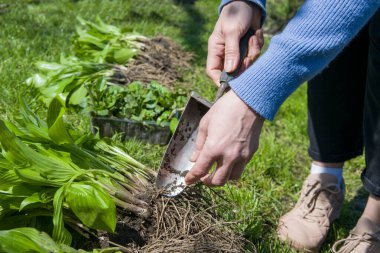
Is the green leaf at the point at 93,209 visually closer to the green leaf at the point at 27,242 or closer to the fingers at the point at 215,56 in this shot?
the green leaf at the point at 27,242

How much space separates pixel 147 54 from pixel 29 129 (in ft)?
7.83

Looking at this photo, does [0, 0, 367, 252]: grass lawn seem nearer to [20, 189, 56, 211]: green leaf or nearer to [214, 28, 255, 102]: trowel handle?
[214, 28, 255, 102]: trowel handle

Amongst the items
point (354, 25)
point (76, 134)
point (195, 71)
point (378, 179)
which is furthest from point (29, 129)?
point (195, 71)

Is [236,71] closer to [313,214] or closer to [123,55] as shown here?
[313,214]

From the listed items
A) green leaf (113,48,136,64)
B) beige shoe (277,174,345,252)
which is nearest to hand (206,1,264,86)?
beige shoe (277,174,345,252)

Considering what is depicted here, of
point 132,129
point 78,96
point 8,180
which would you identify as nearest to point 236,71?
point 8,180

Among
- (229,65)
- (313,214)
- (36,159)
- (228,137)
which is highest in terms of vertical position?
(229,65)

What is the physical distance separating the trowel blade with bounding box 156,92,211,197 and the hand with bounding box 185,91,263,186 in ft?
1.28

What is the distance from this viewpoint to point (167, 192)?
1910 millimetres

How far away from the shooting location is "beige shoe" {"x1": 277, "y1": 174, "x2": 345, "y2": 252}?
91.1 inches

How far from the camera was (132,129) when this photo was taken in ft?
9.62

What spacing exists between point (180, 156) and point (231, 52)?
43 centimetres

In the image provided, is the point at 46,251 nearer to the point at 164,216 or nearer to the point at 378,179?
the point at 164,216

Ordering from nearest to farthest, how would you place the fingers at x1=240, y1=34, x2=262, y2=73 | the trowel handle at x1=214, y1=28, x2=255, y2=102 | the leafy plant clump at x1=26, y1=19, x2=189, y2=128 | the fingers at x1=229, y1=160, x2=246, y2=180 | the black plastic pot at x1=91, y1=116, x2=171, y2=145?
the fingers at x1=229, y1=160, x2=246, y2=180 → the trowel handle at x1=214, y1=28, x2=255, y2=102 → the fingers at x1=240, y1=34, x2=262, y2=73 → the black plastic pot at x1=91, y1=116, x2=171, y2=145 → the leafy plant clump at x1=26, y1=19, x2=189, y2=128
